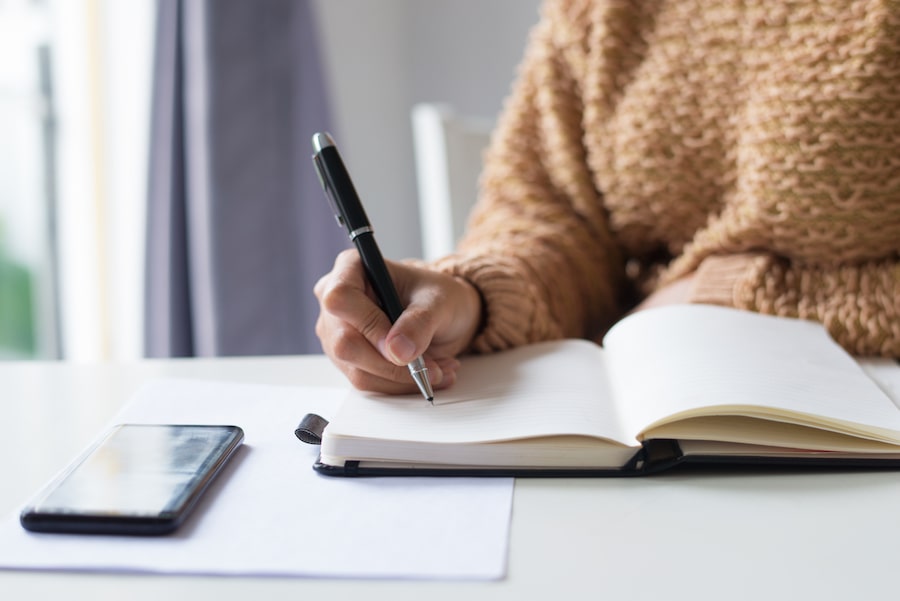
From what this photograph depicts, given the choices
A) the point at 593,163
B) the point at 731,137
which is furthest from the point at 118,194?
the point at 731,137

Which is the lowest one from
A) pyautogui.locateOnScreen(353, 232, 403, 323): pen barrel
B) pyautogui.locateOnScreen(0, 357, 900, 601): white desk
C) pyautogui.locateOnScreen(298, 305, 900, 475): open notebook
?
pyautogui.locateOnScreen(0, 357, 900, 601): white desk

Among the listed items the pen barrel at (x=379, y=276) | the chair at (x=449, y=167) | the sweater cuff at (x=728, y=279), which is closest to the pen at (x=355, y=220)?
the pen barrel at (x=379, y=276)

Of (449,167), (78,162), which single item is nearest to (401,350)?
(449,167)

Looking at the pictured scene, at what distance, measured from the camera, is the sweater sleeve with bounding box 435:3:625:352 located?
791 millimetres

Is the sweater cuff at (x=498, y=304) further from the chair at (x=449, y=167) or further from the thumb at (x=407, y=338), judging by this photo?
the chair at (x=449, y=167)

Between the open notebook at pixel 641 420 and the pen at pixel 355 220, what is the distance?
0.20ft

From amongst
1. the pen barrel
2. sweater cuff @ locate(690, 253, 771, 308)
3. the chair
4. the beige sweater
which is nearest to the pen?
the pen barrel

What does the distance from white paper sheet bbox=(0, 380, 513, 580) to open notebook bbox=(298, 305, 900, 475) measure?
2 centimetres

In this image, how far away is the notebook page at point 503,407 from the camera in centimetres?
48

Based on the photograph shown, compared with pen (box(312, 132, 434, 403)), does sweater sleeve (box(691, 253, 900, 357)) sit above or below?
below

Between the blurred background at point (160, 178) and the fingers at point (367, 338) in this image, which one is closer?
the fingers at point (367, 338)

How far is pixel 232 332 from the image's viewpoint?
1354mm

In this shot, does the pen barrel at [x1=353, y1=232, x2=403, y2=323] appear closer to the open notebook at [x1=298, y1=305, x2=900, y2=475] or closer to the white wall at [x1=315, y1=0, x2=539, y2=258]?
the open notebook at [x1=298, y1=305, x2=900, y2=475]

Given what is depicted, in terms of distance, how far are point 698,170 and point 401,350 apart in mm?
377
